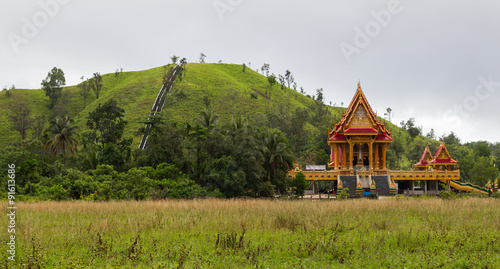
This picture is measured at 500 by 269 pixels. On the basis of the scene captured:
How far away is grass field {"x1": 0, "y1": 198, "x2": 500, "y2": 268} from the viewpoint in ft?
27.9

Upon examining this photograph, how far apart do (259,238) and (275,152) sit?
69.5 feet

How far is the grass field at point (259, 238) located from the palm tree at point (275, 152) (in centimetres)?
1659

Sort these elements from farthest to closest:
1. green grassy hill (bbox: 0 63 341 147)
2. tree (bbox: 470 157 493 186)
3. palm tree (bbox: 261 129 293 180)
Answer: green grassy hill (bbox: 0 63 341 147) → tree (bbox: 470 157 493 186) → palm tree (bbox: 261 129 293 180)

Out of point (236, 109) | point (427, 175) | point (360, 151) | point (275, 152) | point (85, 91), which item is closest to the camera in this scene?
point (275, 152)

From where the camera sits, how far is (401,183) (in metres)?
42.5

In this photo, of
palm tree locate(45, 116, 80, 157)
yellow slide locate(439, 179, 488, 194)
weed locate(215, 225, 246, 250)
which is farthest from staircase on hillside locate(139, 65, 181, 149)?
weed locate(215, 225, 246, 250)

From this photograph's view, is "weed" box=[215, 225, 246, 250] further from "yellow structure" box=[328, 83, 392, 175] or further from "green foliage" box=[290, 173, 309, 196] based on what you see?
"yellow structure" box=[328, 83, 392, 175]

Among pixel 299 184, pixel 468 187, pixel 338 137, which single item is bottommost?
pixel 468 187

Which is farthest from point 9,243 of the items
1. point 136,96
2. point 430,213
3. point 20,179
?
point 136,96

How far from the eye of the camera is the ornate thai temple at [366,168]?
3456 centimetres

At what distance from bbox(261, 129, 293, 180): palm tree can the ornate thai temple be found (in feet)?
12.1

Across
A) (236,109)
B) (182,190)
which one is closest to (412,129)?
(236,109)

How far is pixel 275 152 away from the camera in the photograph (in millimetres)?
Answer: 31641

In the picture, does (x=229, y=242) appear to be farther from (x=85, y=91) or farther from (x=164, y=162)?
(x=85, y=91)
